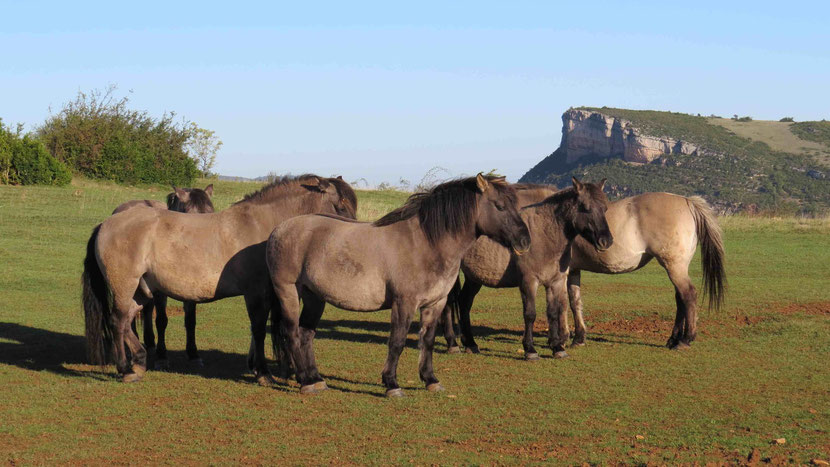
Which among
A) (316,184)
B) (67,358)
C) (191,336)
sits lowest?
(67,358)

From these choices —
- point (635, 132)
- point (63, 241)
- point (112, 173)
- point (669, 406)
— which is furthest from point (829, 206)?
point (669, 406)

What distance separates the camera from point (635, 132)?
269 ft

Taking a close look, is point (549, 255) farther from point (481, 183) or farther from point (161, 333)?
Result: point (161, 333)

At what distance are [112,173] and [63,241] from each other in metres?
22.6

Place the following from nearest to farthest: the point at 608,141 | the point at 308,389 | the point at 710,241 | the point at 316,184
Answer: the point at 308,389 → the point at 316,184 → the point at 710,241 → the point at 608,141

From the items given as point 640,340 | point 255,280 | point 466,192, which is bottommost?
point 640,340

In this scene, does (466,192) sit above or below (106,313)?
above

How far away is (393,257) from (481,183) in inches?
46.7

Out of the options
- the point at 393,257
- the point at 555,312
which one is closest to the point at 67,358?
the point at 393,257

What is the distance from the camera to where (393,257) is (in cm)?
854

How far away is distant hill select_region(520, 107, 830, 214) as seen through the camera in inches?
2473

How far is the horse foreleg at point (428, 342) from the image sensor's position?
8.79 m

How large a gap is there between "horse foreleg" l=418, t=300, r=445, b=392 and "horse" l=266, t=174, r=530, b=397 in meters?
0.01

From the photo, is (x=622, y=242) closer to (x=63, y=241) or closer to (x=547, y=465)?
(x=547, y=465)
